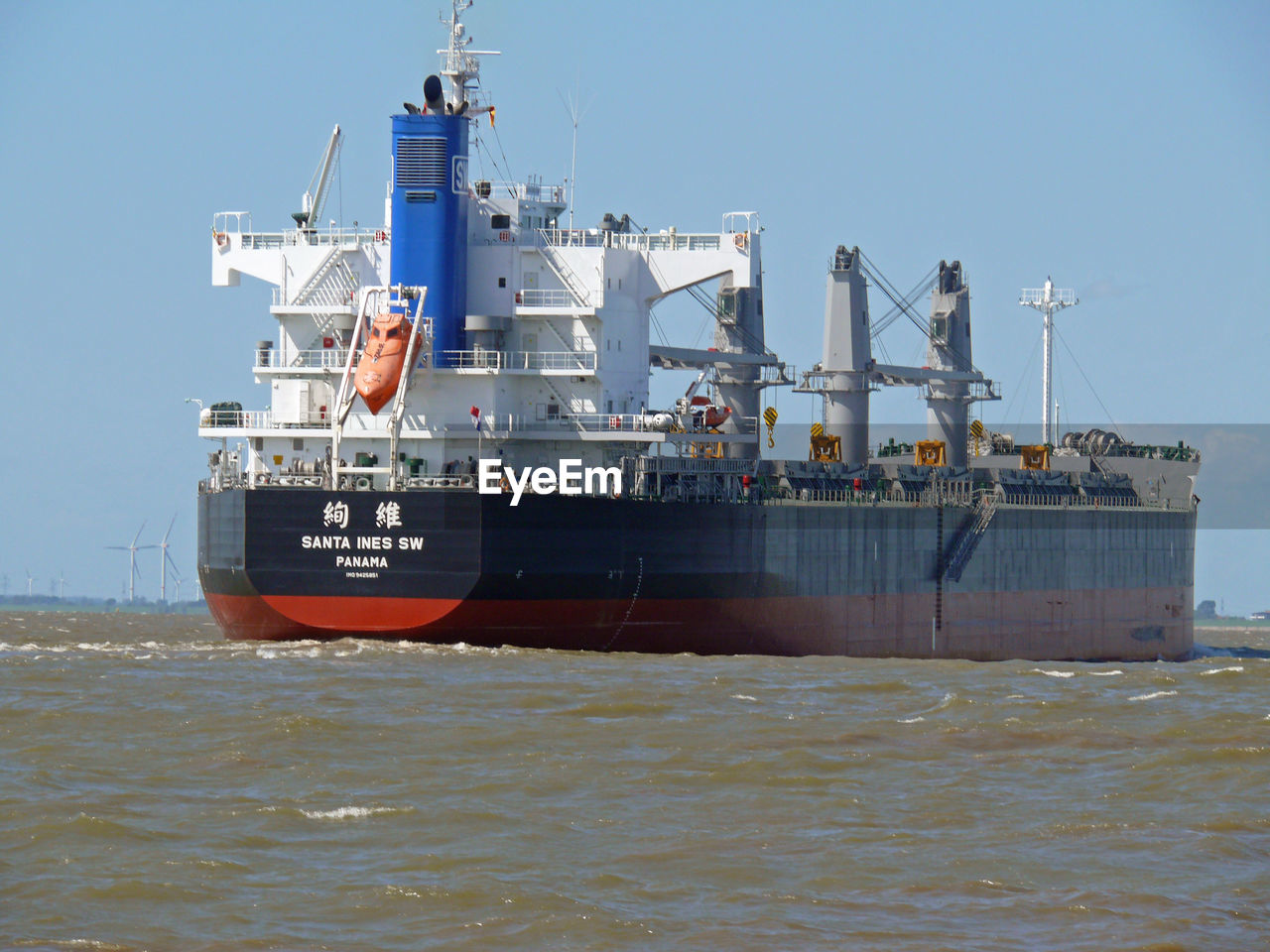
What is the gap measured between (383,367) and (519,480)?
3366 millimetres

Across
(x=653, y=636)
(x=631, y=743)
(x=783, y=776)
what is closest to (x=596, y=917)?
(x=783, y=776)

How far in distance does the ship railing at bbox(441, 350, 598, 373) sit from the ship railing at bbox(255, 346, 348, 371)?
2.11 metres

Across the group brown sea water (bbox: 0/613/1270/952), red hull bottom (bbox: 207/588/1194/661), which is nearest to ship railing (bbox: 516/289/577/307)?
red hull bottom (bbox: 207/588/1194/661)

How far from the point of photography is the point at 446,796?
17.1 metres

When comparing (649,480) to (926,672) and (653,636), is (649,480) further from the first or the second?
(926,672)

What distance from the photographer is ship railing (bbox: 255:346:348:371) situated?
35.3 metres

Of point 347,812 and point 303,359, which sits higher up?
point 303,359

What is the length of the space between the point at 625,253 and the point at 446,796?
2158 cm

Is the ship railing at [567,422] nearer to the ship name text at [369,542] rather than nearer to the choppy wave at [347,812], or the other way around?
the ship name text at [369,542]

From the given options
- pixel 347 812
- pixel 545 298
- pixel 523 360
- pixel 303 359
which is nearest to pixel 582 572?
pixel 523 360

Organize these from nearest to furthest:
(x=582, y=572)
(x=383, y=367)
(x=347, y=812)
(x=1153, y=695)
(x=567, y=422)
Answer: (x=347, y=812), (x=1153, y=695), (x=582, y=572), (x=383, y=367), (x=567, y=422)

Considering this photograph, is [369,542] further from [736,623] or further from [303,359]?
[736,623]

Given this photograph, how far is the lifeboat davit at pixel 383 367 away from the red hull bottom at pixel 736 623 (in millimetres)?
4115

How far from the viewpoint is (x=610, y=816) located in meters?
16.5
